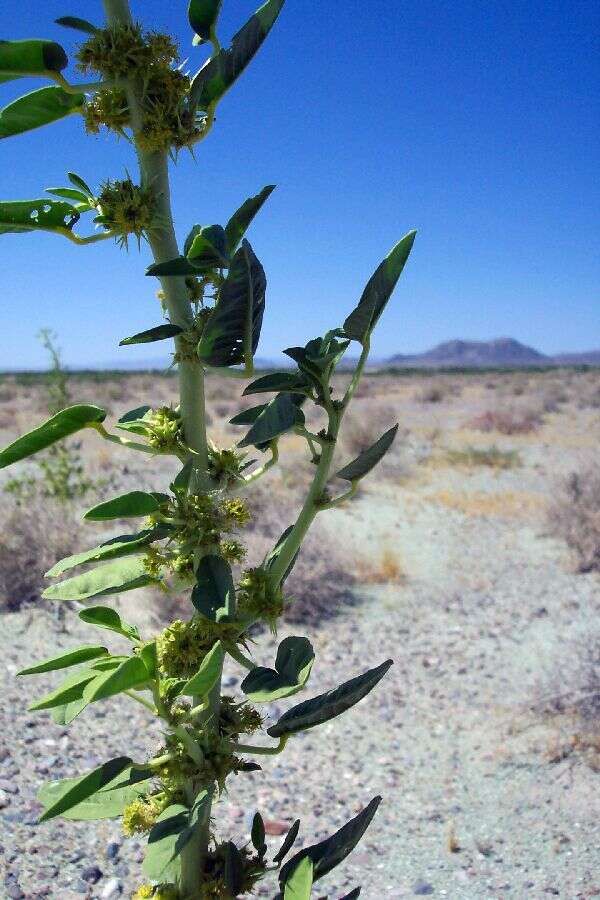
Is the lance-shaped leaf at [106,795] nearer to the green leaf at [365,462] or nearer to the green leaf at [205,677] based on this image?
the green leaf at [205,677]

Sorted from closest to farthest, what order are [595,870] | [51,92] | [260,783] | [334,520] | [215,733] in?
[51,92]
[215,733]
[595,870]
[260,783]
[334,520]

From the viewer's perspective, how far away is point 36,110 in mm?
1089

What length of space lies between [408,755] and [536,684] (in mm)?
889

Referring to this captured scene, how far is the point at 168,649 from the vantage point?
1.32 m

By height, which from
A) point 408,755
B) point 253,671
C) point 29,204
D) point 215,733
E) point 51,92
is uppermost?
point 51,92

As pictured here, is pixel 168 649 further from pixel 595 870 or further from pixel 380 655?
pixel 380 655

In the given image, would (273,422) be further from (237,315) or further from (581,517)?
(581,517)

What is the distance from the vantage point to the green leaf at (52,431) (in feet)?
3.59

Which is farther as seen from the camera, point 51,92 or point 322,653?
point 322,653

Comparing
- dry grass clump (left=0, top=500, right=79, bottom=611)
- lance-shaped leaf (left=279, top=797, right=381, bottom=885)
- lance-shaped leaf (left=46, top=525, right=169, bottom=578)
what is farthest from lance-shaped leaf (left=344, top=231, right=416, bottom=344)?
dry grass clump (left=0, top=500, right=79, bottom=611)

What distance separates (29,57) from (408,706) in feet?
13.3

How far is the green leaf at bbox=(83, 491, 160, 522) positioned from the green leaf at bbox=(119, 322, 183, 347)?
234 mm

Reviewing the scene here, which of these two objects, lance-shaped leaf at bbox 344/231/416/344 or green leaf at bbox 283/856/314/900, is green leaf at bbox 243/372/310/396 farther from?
green leaf at bbox 283/856/314/900

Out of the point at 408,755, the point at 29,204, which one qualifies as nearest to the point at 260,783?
the point at 408,755
